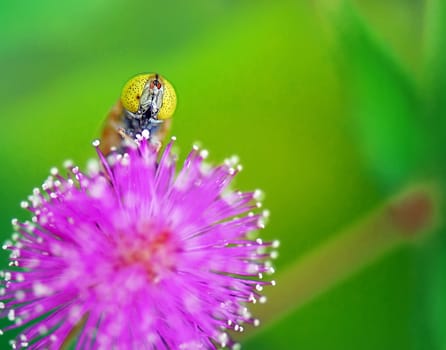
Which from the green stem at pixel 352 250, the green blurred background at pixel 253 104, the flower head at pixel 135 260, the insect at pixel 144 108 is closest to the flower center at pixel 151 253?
the flower head at pixel 135 260

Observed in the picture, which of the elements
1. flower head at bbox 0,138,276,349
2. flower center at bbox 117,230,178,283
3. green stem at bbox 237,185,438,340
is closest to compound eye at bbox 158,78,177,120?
flower head at bbox 0,138,276,349

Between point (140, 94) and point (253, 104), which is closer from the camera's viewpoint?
point (140, 94)

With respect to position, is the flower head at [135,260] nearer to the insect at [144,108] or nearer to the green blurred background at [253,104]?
the insect at [144,108]

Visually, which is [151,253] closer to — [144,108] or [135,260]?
[135,260]

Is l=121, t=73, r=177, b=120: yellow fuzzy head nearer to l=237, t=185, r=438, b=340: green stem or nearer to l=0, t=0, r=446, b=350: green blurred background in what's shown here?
l=237, t=185, r=438, b=340: green stem

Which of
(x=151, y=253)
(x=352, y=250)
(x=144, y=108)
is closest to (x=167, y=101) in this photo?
(x=144, y=108)

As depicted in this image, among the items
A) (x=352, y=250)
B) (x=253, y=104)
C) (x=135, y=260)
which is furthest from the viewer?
(x=253, y=104)

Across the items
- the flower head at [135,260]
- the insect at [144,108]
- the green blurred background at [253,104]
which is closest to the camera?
the flower head at [135,260]

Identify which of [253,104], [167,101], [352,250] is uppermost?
[253,104]
